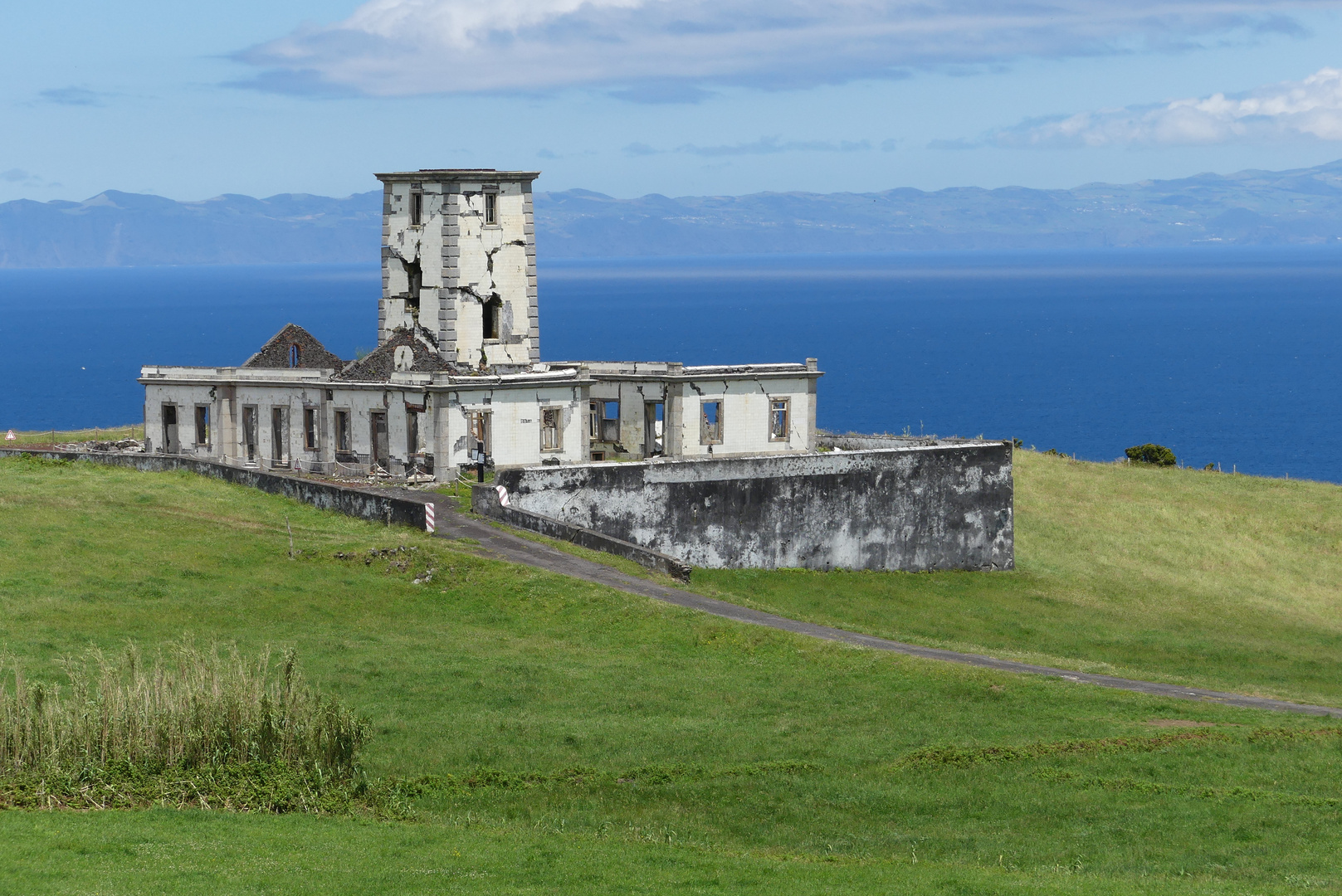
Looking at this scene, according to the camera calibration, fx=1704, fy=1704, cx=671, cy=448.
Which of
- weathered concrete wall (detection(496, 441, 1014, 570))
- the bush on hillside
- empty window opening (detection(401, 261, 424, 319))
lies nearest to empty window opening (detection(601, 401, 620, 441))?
weathered concrete wall (detection(496, 441, 1014, 570))

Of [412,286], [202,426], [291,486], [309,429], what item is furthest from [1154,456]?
[291,486]

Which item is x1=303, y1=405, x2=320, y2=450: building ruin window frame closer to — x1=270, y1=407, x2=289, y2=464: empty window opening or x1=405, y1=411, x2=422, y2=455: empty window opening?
x1=270, y1=407, x2=289, y2=464: empty window opening

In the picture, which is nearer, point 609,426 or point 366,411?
point 366,411

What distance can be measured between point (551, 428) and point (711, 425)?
19.3 feet

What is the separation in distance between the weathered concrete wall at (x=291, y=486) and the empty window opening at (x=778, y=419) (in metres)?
16.0

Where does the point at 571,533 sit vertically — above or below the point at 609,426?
below

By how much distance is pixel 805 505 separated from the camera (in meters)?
53.7

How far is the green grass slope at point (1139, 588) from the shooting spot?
45.3m

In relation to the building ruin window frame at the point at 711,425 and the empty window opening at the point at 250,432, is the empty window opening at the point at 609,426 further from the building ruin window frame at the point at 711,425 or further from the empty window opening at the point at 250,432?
the empty window opening at the point at 250,432

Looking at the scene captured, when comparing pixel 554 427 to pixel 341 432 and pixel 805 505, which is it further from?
Result: pixel 805 505

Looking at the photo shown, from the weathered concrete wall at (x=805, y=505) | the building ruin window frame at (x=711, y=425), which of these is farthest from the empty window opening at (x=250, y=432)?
the building ruin window frame at (x=711, y=425)

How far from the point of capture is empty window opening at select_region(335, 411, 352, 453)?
55.7 meters

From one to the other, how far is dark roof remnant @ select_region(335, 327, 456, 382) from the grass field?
5.85 meters

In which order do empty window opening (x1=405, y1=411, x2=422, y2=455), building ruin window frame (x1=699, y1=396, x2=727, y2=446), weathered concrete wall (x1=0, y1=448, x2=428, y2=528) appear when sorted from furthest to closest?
building ruin window frame (x1=699, y1=396, x2=727, y2=446)
empty window opening (x1=405, y1=411, x2=422, y2=455)
weathered concrete wall (x1=0, y1=448, x2=428, y2=528)
